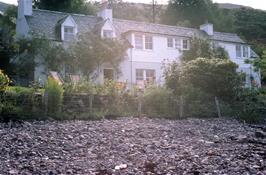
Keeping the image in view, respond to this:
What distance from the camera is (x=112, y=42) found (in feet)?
104

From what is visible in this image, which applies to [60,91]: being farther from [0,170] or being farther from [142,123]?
[0,170]

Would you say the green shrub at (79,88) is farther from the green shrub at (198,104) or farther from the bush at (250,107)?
the bush at (250,107)

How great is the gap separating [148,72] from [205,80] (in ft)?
37.8

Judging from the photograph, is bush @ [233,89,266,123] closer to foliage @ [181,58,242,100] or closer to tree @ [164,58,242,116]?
tree @ [164,58,242,116]

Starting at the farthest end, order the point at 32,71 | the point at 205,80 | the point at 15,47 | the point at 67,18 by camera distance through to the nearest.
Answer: the point at 67,18 → the point at 32,71 → the point at 15,47 → the point at 205,80

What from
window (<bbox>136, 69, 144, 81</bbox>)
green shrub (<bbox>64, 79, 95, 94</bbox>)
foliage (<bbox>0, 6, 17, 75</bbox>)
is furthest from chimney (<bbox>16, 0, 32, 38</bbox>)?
green shrub (<bbox>64, 79, 95, 94</bbox>)

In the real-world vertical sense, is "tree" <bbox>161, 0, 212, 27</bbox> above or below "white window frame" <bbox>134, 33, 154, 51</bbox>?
above

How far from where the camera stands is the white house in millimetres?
→ 33044

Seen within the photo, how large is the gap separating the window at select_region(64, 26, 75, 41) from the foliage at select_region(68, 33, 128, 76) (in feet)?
5.48

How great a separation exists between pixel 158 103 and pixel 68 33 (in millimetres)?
14045

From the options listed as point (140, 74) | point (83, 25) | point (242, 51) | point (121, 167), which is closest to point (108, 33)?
point (83, 25)


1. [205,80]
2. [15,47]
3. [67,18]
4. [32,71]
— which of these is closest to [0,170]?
[205,80]

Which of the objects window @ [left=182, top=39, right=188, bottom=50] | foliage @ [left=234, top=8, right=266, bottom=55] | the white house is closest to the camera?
the white house

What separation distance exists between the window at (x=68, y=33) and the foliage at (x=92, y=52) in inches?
65.8
